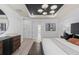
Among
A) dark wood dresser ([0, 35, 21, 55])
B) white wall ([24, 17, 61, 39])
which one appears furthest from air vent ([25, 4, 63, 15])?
dark wood dresser ([0, 35, 21, 55])

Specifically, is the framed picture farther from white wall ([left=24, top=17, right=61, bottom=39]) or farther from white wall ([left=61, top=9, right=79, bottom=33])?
white wall ([left=61, top=9, right=79, bottom=33])

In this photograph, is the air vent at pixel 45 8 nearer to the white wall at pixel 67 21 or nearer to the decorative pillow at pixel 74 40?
the white wall at pixel 67 21

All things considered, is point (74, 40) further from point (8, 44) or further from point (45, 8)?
point (8, 44)

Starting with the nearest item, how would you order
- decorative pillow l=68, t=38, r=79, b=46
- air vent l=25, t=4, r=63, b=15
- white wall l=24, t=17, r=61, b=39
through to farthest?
air vent l=25, t=4, r=63, b=15 → white wall l=24, t=17, r=61, b=39 → decorative pillow l=68, t=38, r=79, b=46

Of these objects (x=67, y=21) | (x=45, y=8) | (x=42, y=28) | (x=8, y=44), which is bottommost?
(x=8, y=44)

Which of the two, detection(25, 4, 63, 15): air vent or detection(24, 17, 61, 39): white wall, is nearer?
detection(25, 4, 63, 15): air vent

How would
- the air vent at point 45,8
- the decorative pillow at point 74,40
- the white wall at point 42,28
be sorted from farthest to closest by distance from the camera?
the decorative pillow at point 74,40, the white wall at point 42,28, the air vent at point 45,8

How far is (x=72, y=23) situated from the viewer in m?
2.02

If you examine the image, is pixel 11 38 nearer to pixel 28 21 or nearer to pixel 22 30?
pixel 22 30

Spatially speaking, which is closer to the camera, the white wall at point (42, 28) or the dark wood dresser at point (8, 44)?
the white wall at point (42, 28)

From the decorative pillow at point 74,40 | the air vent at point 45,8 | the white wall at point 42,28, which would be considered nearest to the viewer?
the air vent at point 45,8

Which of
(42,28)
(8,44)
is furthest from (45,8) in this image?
(8,44)

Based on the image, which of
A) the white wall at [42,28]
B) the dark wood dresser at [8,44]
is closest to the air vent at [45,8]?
the white wall at [42,28]
